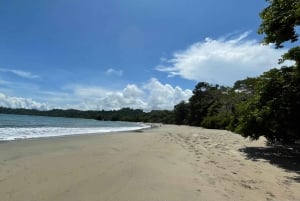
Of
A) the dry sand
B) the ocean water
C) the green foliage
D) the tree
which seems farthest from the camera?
the ocean water

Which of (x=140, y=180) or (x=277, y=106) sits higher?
(x=277, y=106)

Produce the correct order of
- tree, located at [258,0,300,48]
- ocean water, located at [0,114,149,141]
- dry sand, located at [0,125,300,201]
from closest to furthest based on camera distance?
1. dry sand, located at [0,125,300,201]
2. tree, located at [258,0,300,48]
3. ocean water, located at [0,114,149,141]

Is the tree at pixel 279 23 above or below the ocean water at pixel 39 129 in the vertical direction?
above

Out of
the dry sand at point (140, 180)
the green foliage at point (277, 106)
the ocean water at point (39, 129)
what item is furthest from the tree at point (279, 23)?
the ocean water at point (39, 129)

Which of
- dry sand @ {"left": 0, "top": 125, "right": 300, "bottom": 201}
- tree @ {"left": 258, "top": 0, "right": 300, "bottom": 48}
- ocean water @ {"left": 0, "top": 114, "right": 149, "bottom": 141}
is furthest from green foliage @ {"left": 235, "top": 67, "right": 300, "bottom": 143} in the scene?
Answer: ocean water @ {"left": 0, "top": 114, "right": 149, "bottom": 141}

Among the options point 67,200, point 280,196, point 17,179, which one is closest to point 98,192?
point 67,200

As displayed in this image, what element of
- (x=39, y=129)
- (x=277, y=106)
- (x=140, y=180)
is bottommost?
(x=140, y=180)

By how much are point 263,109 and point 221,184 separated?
19.7ft

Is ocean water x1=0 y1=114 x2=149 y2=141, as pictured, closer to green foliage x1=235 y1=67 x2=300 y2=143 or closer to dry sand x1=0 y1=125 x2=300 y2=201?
dry sand x1=0 y1=125 x2=300 y2=201

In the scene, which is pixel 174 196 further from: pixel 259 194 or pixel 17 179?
pixel 17 179

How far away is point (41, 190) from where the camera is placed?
5.87 m

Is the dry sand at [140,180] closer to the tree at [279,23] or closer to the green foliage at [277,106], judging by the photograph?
the green foliage at [277,106]

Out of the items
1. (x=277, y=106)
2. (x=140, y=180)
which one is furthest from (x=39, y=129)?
(x=140, y=180)

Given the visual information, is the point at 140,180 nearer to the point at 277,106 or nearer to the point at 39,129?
the point at 277,106
